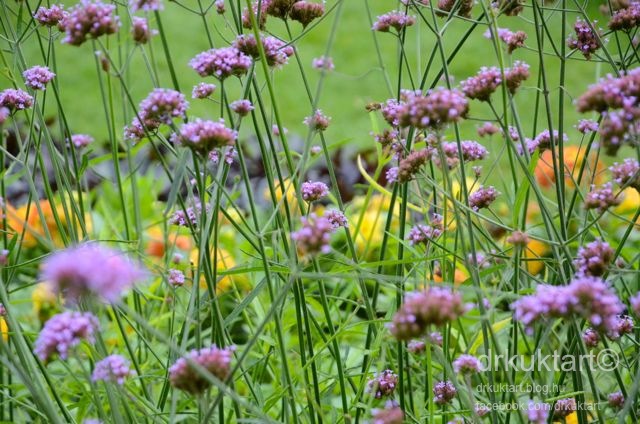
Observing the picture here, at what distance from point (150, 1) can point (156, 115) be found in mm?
125

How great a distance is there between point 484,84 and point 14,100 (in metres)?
0.63

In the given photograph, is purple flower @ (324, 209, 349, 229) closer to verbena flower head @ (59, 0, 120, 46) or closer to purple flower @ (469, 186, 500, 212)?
purple flower @ (469, 186, 500, 212)

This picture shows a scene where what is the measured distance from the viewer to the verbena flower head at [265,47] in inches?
38.6

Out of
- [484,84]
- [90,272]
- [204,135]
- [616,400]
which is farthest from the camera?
[616,400]

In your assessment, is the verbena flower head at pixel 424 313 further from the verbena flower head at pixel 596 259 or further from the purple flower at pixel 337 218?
the purple flower at pixel 337 218

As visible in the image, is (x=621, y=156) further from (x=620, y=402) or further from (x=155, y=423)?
(x=155, y=423)

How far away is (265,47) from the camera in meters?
1.03

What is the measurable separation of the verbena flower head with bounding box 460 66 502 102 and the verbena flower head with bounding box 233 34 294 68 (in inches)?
9.3

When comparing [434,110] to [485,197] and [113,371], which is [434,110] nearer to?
[485,197]

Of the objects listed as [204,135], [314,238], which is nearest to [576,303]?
[314,238]

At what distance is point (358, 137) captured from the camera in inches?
149

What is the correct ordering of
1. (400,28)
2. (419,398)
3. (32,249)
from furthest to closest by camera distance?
(32,249) → (419,398) → (400,28)

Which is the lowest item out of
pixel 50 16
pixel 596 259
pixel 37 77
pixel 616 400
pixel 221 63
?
pixel 616 400

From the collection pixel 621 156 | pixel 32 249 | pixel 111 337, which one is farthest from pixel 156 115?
pixel 621 156
